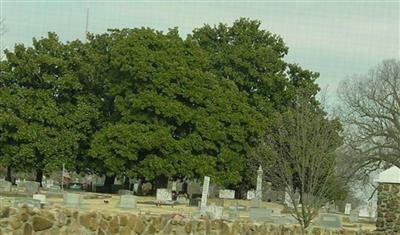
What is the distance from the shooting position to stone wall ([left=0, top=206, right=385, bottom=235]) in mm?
12352

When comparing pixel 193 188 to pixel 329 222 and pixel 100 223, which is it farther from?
pixel 100 223

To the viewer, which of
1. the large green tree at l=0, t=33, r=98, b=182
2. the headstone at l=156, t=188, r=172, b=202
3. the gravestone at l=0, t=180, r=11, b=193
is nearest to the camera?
the gravestone at l=0, t=180, r=11, b=193

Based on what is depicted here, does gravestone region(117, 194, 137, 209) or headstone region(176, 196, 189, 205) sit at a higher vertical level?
headstone region(176, 196, 189, 205)

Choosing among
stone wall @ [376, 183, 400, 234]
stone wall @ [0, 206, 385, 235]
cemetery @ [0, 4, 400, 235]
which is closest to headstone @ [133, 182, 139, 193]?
cemetery @ [0, 4, 400, 235]

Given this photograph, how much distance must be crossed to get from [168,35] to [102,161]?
32.8ft

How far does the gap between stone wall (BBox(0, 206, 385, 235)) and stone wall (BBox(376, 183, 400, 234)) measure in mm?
6039

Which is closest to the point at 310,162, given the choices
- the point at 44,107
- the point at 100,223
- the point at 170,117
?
the point at 100,223

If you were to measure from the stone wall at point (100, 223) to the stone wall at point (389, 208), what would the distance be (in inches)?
238

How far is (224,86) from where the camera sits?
2002 inches

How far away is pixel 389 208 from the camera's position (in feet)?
73.4

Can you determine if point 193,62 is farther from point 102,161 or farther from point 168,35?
point 102,161

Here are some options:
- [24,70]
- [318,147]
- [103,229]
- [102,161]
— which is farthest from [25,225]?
[24,70]

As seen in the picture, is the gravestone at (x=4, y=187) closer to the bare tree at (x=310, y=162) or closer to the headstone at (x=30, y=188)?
the headstone at (x=30, y=188)

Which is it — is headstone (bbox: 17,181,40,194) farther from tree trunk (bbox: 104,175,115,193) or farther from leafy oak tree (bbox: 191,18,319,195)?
leafy oak tree (bbox: 191,18,319,195)
